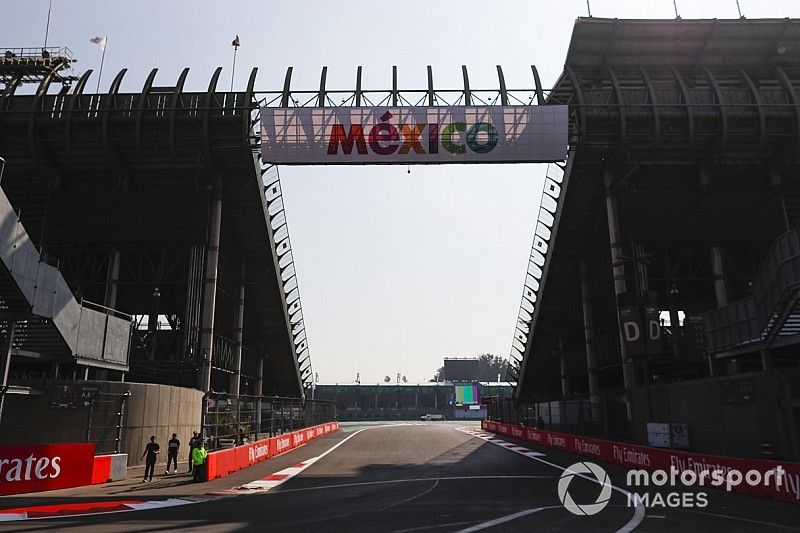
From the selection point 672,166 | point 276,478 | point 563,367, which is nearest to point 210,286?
point 276,478

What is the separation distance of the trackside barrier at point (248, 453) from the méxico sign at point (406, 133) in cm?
1577

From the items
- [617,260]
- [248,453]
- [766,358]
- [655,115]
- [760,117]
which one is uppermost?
[655,115]

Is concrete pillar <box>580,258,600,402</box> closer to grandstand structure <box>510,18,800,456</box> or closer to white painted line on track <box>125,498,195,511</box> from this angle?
grandstand structure <box>510,18,800,456</box>

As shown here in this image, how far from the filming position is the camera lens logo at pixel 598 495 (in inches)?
548

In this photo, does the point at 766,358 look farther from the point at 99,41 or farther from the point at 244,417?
the point at 99,41

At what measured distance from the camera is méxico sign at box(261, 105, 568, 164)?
102 feet

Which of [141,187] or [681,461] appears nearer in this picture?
[681,461]

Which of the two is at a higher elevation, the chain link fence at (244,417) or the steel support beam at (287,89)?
the steel support beam at (287,89)

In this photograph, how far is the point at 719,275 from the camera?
3488cm

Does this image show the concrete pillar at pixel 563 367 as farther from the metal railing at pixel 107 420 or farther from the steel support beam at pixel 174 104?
the metal railing at pixel 107 420

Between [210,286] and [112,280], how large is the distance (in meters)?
6.57

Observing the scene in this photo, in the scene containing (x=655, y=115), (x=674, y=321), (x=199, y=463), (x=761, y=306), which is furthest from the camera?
(x=674, y=321)

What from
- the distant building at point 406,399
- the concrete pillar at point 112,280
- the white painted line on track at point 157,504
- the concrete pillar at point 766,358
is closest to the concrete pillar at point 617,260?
the concrete pillar at point 766,358

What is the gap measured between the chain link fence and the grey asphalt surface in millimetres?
2216
